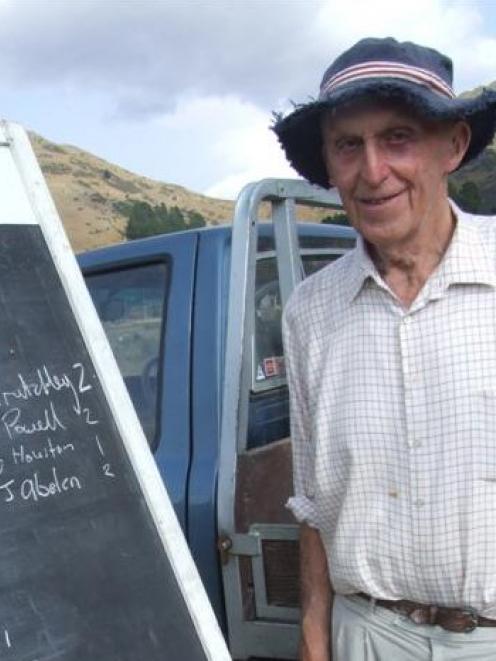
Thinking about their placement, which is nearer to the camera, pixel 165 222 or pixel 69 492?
pixel 69 492

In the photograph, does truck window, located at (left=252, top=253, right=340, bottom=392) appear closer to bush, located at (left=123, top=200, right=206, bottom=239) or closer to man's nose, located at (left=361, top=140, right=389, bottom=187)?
bush, located at (left=123, top=200, right=206, bottom=239)

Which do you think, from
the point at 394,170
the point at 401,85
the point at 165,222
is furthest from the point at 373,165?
the point at 165,222

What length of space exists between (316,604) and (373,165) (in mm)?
955

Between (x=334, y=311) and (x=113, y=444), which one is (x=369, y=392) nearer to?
(x=334, y=311)

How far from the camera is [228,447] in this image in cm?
269

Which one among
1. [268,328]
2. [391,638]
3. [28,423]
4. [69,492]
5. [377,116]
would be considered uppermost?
[377,116]

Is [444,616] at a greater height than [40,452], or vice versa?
[40,452]

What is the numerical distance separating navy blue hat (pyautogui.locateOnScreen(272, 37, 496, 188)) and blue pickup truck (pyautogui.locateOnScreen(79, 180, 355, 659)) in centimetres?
87

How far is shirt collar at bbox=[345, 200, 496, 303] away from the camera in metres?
1.82

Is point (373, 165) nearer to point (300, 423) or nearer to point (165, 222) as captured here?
point (300, 423)

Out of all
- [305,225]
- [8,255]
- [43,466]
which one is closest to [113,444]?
[43,466]

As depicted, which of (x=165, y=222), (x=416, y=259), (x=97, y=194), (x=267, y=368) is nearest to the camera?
(x=416, y=259)

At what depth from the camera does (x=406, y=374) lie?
6.01 feet

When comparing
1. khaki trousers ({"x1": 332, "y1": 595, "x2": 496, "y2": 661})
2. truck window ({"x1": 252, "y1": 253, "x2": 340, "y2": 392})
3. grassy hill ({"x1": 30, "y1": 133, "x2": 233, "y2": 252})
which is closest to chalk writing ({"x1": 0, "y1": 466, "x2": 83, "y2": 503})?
khaki trousers ({"x1": 332, "y1": 595, "x2": 496, "y2": 661})
